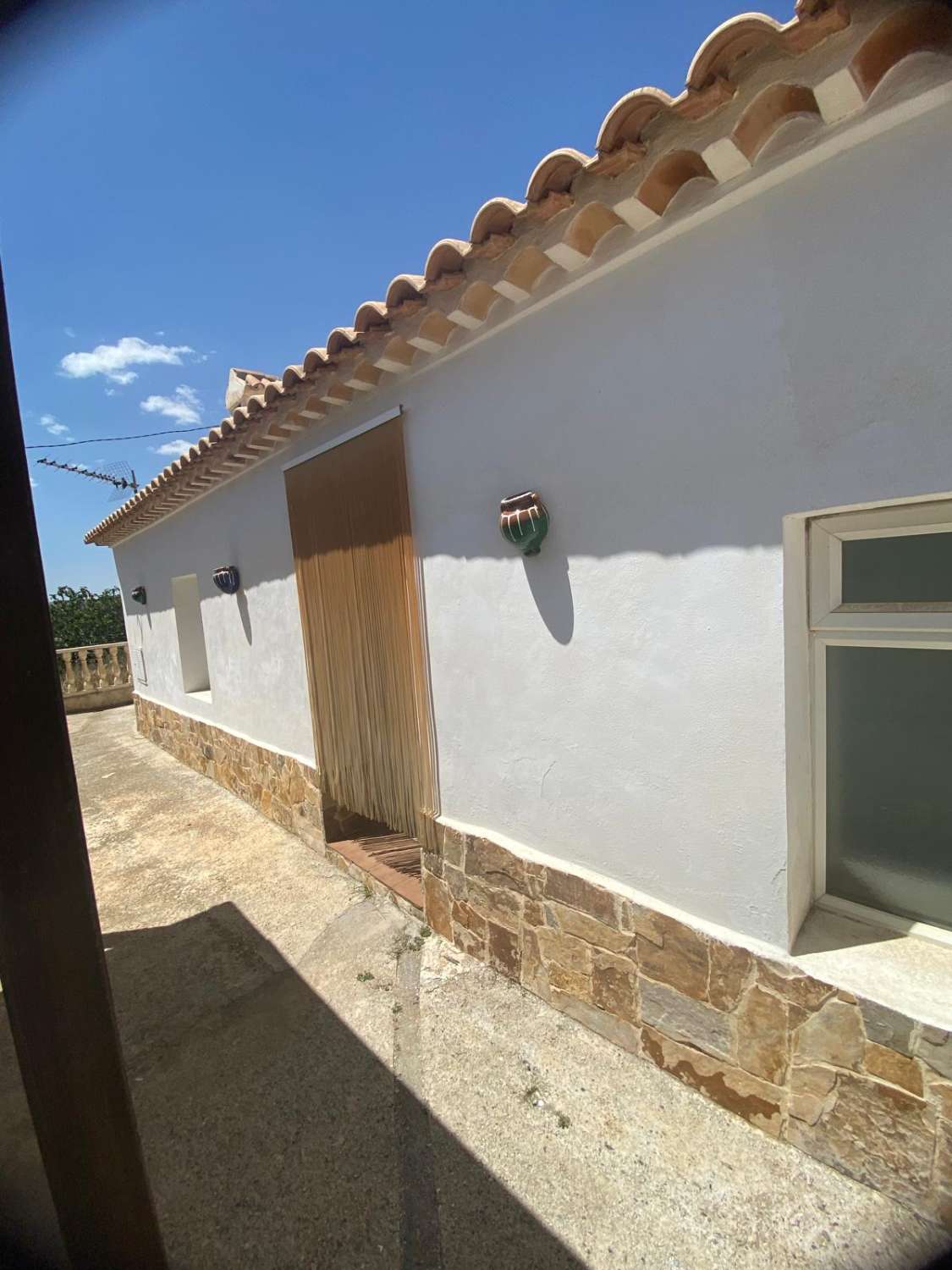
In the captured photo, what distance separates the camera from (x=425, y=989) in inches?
138

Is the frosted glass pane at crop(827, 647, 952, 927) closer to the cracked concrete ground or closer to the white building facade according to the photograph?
the white building facade

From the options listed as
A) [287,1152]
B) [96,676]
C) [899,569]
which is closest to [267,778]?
[287,1152]

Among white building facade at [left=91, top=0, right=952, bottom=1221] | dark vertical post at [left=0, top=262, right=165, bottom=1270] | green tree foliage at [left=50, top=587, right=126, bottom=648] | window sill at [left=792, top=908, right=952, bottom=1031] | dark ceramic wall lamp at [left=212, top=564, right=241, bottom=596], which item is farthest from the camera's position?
green tree foliage at [left=50, top=587, right=126, bottom=648]

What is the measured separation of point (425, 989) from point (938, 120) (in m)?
4.51

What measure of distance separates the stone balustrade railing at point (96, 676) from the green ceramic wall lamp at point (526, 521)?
45.7ft

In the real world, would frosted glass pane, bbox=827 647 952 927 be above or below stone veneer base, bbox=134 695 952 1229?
above

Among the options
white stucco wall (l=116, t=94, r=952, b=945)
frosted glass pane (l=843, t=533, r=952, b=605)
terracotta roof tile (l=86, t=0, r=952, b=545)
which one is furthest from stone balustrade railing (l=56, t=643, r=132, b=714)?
frosted glass pane (l=843, t=533, r=952, b=605)

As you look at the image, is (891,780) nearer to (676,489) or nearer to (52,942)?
(676,489)

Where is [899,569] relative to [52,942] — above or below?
above

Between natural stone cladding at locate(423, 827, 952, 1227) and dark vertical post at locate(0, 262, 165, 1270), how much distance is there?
2169 mm

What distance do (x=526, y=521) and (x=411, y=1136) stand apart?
116 inches

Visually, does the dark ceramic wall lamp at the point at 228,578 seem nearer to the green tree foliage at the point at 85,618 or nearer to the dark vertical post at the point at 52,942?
the dark vertical post at the point at 52,942

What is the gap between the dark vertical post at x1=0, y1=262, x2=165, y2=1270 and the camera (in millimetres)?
1127

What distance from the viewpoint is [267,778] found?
20.8ft
